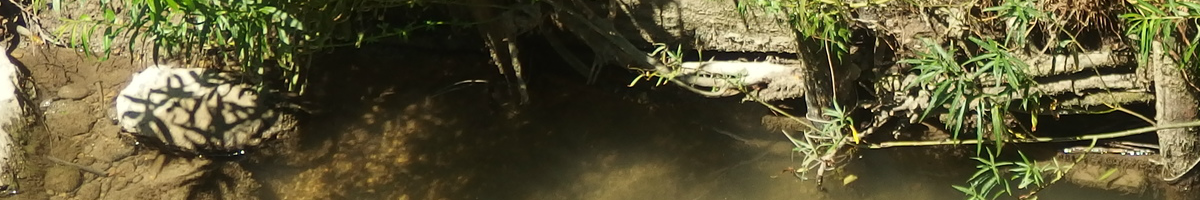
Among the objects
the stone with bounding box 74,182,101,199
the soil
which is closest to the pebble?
the soil

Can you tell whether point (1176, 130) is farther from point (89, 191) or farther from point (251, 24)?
point (89, 191)

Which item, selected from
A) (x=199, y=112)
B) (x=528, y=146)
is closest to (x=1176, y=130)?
(x=528, y=146)

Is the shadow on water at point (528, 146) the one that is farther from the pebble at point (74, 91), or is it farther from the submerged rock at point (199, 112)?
the pebble at point (74, 91)

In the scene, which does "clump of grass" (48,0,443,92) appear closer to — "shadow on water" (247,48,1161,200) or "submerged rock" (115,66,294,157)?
"submerged rock" (115,66,294,157)

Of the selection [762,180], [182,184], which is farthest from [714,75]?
[182,184]

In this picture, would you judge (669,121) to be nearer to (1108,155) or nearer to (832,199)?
(832,199)

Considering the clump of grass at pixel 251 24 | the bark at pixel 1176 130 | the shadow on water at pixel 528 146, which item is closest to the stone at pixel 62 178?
the shadow on water at pixel 528 146
